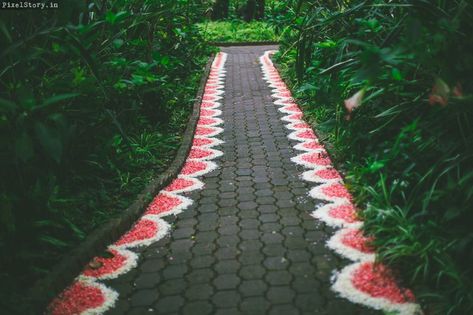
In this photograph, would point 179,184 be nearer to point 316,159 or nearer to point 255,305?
point 316,159

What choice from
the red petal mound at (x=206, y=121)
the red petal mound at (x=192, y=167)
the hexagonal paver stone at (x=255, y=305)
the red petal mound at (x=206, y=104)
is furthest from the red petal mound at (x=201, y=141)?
the hexagonal paver stone at (x=255, y=305)

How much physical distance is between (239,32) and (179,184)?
50.3ft

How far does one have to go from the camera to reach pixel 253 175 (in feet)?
16.0

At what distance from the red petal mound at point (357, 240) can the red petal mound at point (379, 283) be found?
7.3 inches

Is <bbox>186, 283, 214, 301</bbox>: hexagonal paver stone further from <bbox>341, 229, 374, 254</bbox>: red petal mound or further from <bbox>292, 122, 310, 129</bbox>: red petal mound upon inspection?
<bbox>292, 122, 310, 129</bbox>: red petal mound

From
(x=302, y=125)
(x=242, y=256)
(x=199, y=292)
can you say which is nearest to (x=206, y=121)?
(x=302, y=125)

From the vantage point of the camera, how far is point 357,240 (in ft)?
11.1

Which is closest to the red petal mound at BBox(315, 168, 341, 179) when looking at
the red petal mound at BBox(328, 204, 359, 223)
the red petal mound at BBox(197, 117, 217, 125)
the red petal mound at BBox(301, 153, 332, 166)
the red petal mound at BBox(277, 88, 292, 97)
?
the red petal mound at BBox(301, 153, 332, 166)

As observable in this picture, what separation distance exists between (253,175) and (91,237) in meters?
1.90

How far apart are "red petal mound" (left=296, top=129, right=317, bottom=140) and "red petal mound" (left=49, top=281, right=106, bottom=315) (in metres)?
3.61

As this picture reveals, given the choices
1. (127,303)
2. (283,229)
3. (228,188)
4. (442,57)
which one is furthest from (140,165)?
(442,57)

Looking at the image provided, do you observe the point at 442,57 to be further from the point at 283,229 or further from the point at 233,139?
the point at 233,139

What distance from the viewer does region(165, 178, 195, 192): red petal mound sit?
182 inches

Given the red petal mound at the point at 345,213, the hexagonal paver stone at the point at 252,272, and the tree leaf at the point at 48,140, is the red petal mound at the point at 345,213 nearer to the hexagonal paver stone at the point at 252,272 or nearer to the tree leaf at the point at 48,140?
the hexagonal paver stone at the point at 252,272
